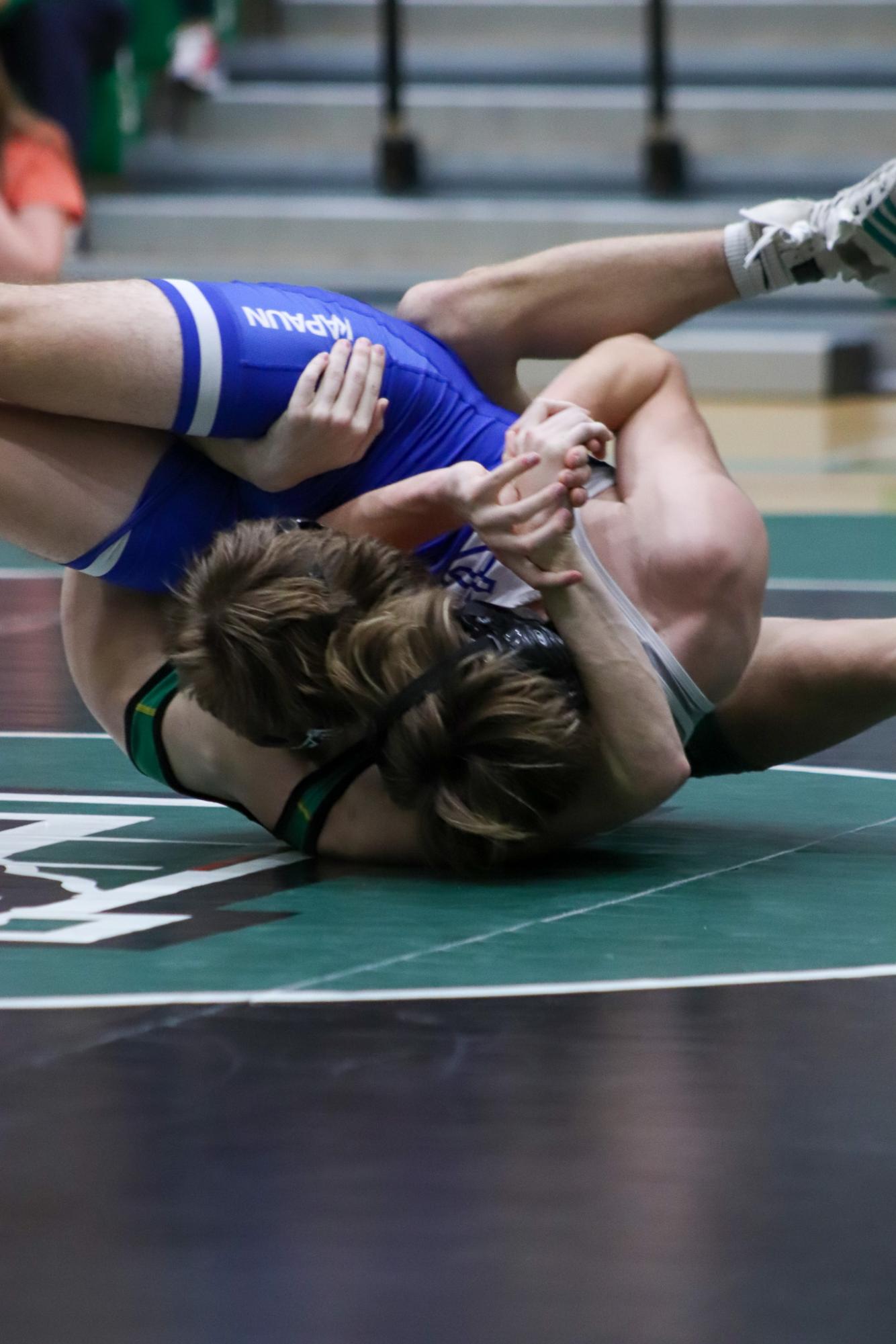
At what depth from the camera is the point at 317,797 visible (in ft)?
8.32

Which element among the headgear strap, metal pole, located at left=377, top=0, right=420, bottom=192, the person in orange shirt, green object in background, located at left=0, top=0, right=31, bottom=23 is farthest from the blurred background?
the headgear strap

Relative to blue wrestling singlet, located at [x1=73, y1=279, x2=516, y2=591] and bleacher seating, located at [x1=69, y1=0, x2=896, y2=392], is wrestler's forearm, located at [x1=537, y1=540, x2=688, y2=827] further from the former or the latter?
bleacher seating, located at [x1=69, y1=0, x2=896, y2=392]

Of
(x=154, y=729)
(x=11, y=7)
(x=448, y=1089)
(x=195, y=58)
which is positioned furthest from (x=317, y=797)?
(x=195, y=58)

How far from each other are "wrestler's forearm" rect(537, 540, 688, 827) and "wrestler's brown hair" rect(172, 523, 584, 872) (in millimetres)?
36

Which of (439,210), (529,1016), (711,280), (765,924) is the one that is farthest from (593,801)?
(439,210)

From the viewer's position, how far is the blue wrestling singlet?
2.45m

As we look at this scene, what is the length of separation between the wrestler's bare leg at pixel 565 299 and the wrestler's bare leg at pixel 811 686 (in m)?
0.45

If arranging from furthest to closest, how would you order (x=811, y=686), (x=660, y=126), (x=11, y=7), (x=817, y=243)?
(x=660, y=126), (x=11, y=7), (x=817, y=243), (x=811, y=686)

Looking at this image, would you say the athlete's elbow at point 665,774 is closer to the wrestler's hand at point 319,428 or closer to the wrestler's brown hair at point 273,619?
the wrestler's brown hair at point 273,619

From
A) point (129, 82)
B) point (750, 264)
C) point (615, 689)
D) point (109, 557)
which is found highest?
point (129, 82)

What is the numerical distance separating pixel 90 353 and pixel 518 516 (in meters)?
0.49

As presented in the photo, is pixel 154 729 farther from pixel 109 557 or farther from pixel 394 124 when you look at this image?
pixel 394 124

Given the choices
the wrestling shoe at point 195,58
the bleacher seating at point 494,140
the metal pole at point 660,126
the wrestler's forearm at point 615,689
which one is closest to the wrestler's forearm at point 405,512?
the wrestler's forearm at point 615,689

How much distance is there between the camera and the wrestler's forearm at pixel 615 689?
7.75ft
